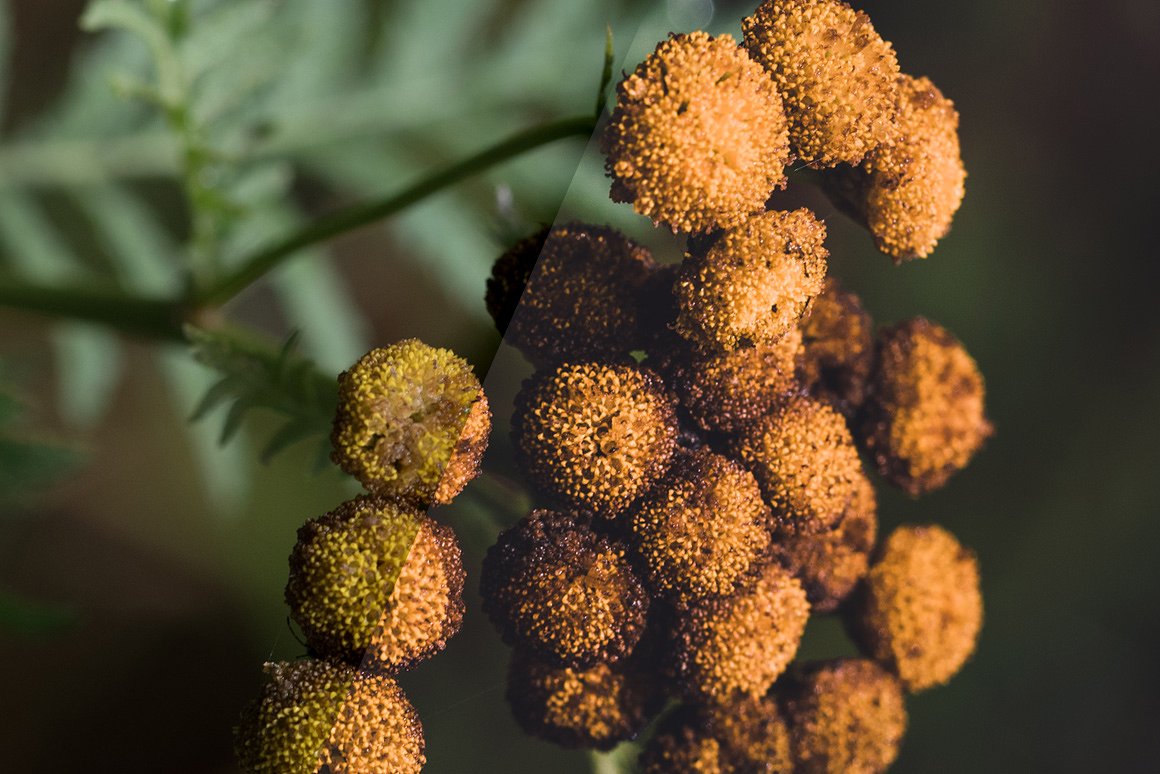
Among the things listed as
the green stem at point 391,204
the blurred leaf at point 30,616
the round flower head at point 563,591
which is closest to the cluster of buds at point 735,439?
the round flower head at point 563,591

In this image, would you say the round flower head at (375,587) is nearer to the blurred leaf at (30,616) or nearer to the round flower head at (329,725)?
the round flower head at (329,725)

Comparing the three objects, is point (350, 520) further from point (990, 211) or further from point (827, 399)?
point (990, 211)

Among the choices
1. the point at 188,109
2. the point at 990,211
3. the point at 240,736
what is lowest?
the point at 188,109

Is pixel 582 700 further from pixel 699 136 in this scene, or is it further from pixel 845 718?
pixel 699 136

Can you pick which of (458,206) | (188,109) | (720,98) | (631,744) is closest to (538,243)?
(720,98)

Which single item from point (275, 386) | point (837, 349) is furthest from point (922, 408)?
point (275, 386)

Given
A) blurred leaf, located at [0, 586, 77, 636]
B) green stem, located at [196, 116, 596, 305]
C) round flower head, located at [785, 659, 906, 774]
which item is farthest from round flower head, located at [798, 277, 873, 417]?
blurred leaf, located at [0, 586, 77, 636]
